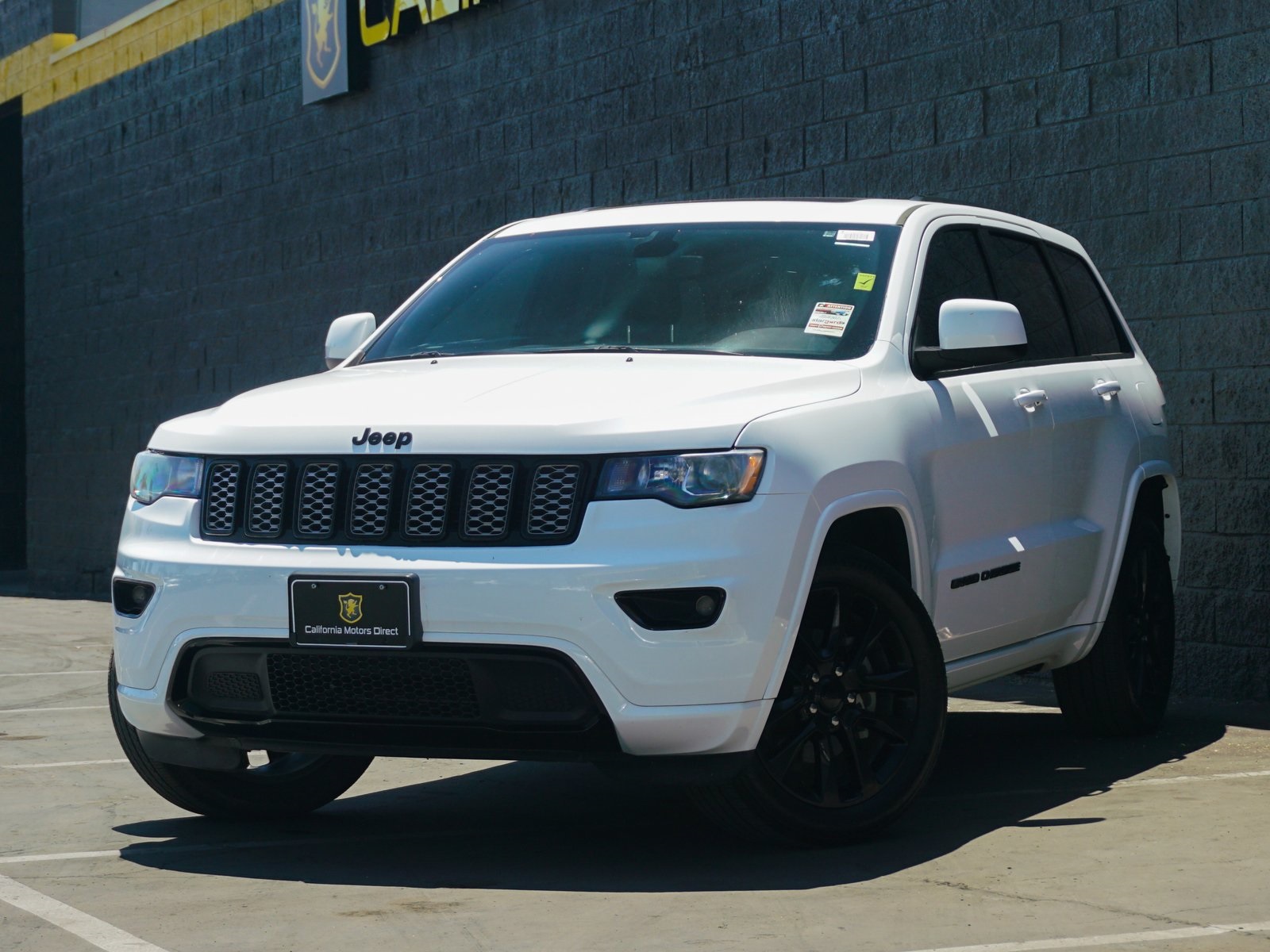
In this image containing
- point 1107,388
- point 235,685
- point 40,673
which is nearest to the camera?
point 235,685

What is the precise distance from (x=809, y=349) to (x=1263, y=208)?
13.5ft

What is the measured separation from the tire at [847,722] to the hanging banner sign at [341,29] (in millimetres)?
10160

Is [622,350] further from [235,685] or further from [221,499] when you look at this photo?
[235,685]

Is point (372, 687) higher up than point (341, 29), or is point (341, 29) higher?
point (341, 29)

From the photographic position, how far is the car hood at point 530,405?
16.1 ft

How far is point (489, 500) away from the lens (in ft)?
16.3

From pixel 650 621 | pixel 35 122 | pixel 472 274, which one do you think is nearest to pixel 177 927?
pixel 650 621

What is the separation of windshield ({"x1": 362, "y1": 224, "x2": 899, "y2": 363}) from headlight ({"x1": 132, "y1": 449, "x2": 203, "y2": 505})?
3.38 ft

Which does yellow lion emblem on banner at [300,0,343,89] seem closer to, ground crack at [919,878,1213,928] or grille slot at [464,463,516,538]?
grille slot at [464,463,516,538]

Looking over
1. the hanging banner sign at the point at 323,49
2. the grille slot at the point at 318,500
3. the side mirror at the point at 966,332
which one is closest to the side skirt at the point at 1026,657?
the side mirror at the point at 966,332

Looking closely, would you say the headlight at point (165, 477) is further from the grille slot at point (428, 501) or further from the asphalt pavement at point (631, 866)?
the asphalt pavement at point (631, 866)

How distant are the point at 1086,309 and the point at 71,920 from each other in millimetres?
4590

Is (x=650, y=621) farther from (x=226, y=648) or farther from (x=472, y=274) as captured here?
(x=472, y=274)

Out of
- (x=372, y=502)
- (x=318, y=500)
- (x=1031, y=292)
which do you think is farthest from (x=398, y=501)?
(x=1031, y=292)
